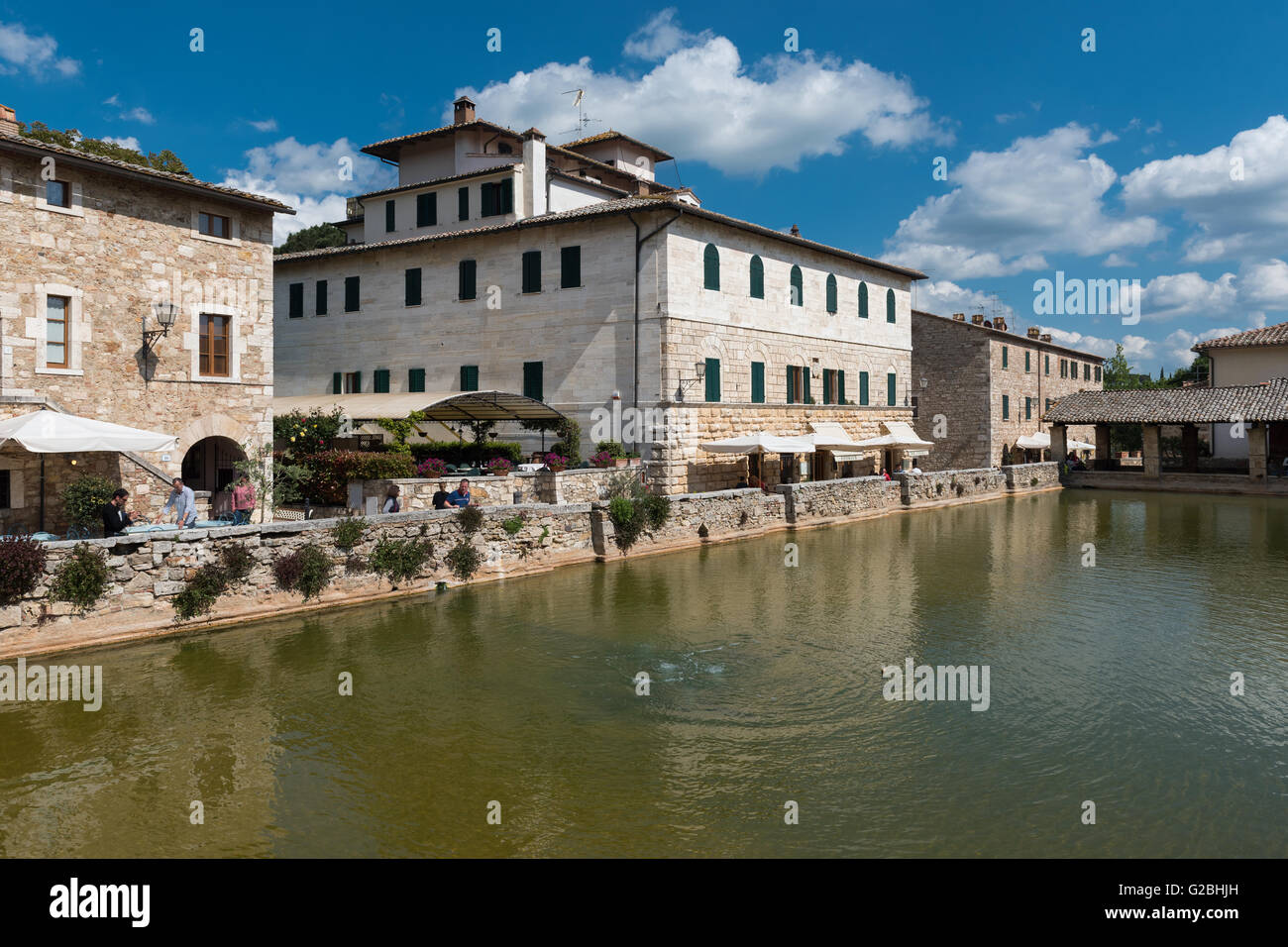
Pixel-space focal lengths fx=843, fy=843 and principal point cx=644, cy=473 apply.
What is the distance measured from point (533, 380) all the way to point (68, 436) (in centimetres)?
1471

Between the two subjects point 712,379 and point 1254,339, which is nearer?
point 712,379

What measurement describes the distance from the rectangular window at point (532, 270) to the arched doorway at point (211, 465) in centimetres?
1041

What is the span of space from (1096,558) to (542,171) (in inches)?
836

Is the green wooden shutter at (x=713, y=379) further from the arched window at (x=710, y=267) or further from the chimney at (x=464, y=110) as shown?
the chimney at (x=464, y=110)

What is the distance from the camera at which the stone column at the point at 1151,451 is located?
1458 inches

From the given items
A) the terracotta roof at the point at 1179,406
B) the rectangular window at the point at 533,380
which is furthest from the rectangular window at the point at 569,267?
the terracotta roof at the point at 1179,406

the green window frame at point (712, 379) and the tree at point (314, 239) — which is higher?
the tree at point (314, 239)

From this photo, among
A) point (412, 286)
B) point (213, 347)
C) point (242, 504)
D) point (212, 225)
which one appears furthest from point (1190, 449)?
point (212, 225)

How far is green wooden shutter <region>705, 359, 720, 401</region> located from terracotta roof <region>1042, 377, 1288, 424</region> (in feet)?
75.5

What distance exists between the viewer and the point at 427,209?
1257 inches

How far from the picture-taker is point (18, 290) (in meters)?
15.1

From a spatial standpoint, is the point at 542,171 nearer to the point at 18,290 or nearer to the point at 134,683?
the point at 18,290

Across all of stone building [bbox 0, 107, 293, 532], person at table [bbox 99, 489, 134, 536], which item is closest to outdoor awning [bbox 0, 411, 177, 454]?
person at table [bbox 99, 489, 134, 536]

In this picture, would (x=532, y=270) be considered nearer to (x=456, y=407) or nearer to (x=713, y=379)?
(x=456, y=407)
